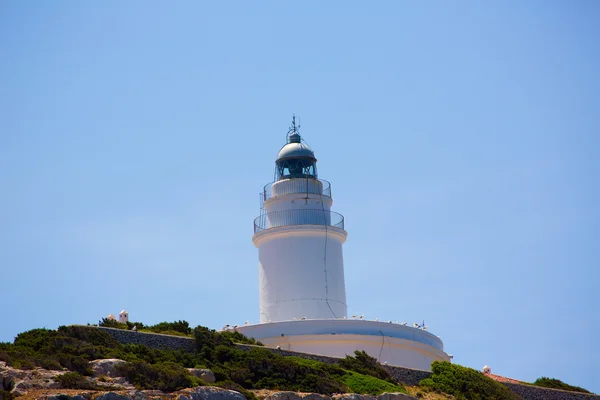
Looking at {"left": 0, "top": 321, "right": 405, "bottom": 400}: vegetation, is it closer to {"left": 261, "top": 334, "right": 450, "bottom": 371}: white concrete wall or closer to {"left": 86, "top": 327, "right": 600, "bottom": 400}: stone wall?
{"left": 86, "top": 327, "right": 600, "bottom": 400}: stone wall

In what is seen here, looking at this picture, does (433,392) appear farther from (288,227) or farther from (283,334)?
(288,227)

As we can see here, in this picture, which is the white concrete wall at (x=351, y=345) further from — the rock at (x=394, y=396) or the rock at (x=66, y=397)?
the rock at (x=66, y=397)

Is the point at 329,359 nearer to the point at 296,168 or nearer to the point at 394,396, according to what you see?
the point at 394,396

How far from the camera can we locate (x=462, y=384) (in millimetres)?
32781

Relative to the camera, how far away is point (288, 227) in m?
38.7

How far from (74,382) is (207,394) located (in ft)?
10.1

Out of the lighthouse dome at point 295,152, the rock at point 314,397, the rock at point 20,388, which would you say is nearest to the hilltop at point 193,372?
the rock at point 20,388

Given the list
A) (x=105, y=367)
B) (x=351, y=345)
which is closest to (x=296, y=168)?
(x=351, y=345)

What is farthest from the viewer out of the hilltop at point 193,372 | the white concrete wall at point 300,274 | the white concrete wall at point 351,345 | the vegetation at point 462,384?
the white concrete wall at point 300,274

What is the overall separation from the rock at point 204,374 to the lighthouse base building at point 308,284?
7.31m

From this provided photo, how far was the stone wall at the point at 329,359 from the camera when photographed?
1158 inches

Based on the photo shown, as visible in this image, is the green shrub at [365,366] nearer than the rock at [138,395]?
No

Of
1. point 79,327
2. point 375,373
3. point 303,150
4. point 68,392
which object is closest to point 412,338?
point 375,373

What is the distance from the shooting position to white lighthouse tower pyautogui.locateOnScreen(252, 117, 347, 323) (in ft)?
125
